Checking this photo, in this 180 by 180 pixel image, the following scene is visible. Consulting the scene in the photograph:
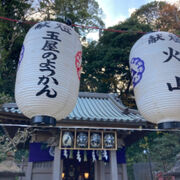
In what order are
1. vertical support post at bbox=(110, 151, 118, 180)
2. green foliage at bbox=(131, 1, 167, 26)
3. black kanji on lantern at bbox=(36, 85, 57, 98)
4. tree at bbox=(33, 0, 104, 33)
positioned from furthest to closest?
green foliage at bbox=(131, 1, 167, 26)
tree at bbox=(33, 0, 104, 33)
vertical support post at bbox=(110, 151, 118, 180)
black kanji on lantern at bbox=(36, 85, 57, 98)

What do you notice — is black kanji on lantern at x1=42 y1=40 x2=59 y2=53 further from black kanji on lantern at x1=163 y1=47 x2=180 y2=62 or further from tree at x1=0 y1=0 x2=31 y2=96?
tree at x1=0 y1=0 x2=31 y2=96

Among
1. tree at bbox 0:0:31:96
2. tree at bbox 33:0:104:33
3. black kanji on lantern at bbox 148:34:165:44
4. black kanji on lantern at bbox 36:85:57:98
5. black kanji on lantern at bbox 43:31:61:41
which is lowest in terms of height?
black kanji on lantern at bbox 36:85:57:98

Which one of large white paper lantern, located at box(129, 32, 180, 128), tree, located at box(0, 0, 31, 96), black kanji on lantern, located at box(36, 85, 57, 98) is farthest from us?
tree, located at box(0, 0, 31, 96)

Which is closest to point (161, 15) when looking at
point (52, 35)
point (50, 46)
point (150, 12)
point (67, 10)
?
point (150, 12)

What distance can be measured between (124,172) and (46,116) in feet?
18.4

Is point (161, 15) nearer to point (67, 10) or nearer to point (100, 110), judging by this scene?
point (67, 10)

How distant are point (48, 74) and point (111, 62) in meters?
14.3

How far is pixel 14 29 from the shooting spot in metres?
13.6

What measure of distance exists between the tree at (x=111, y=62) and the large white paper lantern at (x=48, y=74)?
1327 centimetres

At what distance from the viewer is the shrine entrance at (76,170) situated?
8820 millimetres

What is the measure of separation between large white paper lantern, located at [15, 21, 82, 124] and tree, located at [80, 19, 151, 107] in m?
13.3

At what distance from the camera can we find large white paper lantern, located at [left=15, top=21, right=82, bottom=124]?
11.2 feet

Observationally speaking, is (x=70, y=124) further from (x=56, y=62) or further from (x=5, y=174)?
(x=56, y=62)

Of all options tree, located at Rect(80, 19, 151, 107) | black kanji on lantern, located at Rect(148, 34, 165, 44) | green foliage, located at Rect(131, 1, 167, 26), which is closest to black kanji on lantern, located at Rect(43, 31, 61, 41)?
black kanji on lantern, located at Rect(148, 34, 165, 44)
